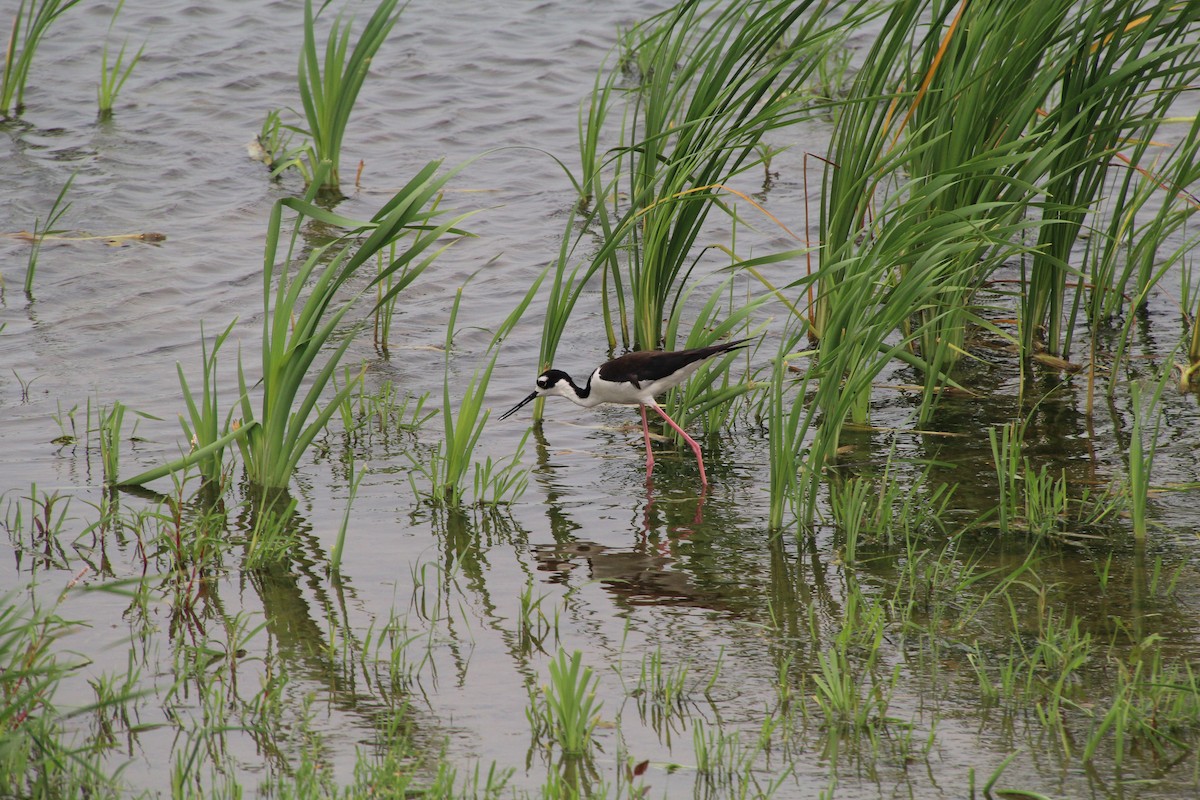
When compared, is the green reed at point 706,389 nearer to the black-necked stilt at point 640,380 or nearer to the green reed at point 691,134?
the black-necked stilt at point 640,380

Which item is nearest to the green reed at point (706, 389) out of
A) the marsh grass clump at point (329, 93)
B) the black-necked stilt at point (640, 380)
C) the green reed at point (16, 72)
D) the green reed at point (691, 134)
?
the black-necked stilt at point (640, 380)

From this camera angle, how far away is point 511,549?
197 inches

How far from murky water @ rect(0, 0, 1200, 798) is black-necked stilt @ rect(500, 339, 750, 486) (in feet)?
0.73

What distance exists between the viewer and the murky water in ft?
11.9

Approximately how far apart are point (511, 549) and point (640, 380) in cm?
122

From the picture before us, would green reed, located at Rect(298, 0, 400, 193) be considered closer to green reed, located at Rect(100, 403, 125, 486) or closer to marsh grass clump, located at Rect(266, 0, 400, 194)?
marsh grass clump, located at Rect(266, 0, 400, 194)

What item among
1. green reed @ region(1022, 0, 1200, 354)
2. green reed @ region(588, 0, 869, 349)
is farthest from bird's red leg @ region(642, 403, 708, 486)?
green reed @ region(1022, 0, 1200, 354)

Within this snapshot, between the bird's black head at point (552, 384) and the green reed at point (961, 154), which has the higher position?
the green reed at point (961, 154)

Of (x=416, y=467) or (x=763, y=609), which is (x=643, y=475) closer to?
(x=416, y=467)

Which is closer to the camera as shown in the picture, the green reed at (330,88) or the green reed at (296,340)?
the green reed at (296,340)

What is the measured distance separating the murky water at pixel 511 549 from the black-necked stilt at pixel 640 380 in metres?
0.22

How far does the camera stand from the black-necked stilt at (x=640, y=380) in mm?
5742

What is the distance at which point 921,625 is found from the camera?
4254mm

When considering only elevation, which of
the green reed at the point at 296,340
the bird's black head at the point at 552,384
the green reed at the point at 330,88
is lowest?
the bird's black head at the point at 552,384
